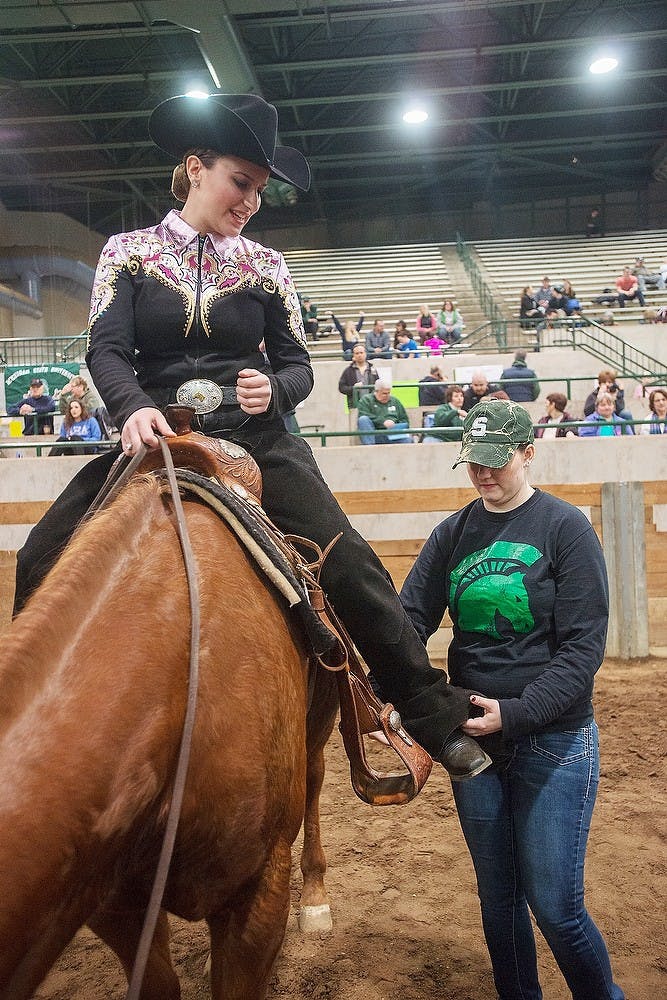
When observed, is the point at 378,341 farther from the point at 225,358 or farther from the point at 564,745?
the point at 564,745

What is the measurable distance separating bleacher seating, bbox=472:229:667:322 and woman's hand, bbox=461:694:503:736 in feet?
77.3

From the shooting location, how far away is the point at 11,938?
4.19 feet

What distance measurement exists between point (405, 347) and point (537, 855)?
14905mm

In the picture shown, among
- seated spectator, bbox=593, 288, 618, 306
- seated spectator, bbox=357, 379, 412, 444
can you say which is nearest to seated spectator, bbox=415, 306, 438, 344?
seated spectator, bbox=593, 288, 618, 306

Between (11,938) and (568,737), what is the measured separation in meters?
1.82

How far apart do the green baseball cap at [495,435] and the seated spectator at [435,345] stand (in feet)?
47.2

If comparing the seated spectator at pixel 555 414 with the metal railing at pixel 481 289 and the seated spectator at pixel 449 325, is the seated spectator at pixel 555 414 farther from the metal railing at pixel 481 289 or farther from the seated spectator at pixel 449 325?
the metal railing at pixel 481 289

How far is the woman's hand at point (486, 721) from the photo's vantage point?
2529 mm


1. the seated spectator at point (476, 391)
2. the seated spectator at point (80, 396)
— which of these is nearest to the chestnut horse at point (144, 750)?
the seated spectator at point (80, 396)

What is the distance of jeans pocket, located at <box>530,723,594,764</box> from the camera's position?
2.58m

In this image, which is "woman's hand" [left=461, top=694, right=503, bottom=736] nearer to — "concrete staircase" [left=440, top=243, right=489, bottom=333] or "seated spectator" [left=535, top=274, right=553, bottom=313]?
"seated spectator" [left=535, top=274, right=553, bottom=313]

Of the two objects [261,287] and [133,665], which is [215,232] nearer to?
[261,287]

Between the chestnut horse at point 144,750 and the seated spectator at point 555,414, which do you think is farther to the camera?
the seated spectator at point 555,414

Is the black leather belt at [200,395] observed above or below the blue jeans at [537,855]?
above
